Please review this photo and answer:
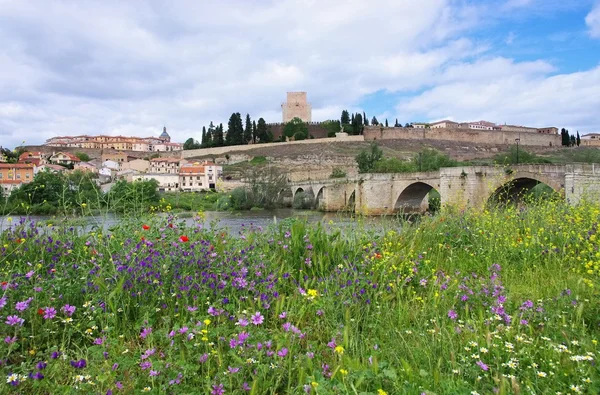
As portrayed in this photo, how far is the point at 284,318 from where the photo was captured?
2916mm

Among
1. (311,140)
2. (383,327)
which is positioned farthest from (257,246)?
(311,140)

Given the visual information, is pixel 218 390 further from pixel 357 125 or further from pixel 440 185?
pixel 357 125

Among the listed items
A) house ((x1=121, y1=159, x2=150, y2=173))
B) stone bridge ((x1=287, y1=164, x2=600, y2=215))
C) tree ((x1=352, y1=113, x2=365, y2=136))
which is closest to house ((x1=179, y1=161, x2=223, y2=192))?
stone bridge ((x1=287, y1=164, x2=600, y2=215))

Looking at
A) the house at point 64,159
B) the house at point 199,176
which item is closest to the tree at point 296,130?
the house at point 199,176

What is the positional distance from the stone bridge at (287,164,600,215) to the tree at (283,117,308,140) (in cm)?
4190

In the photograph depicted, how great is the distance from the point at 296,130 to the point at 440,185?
65.2m

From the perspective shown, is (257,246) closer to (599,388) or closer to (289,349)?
(289,349)

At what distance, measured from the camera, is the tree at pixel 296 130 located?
298ft

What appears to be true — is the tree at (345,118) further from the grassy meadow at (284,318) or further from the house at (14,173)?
the grassy meadow at (284,318)

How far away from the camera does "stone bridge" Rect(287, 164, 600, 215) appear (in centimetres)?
2122

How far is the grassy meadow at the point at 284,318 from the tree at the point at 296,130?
3426 inches

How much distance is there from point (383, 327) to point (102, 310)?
182 cm

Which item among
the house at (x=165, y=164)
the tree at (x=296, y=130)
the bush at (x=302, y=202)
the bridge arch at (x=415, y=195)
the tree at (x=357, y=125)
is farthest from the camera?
the tree at (x=296, y=130)

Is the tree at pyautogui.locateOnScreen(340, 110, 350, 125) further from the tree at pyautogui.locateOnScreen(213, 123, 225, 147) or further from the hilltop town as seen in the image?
the tree at pyautogui.locateOnScreen(213, 123, 225, 147)
